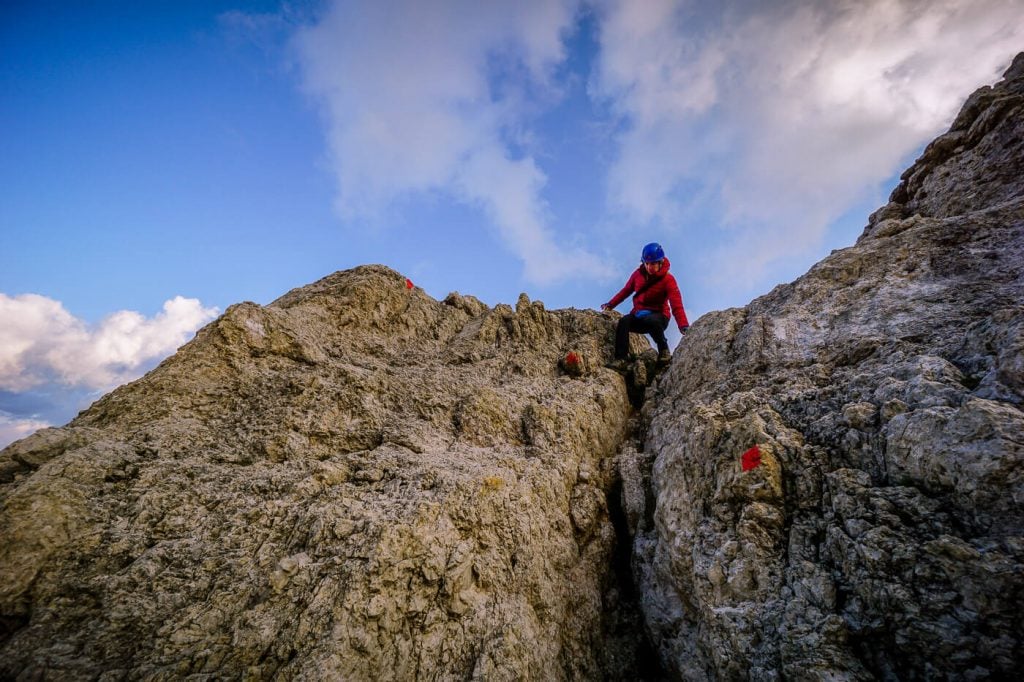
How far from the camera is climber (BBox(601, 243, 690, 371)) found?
12180 mm

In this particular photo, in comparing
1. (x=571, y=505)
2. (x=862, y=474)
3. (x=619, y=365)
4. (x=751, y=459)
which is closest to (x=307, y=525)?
(x=571, y=505)

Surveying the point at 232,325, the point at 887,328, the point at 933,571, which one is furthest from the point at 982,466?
the point at 232,325

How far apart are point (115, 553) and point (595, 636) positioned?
737cm

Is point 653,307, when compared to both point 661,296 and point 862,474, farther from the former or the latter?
point 862,474

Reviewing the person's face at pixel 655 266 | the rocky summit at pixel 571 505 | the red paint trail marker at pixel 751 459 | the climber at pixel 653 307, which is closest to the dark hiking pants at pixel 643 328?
the climber at pixel 653 307

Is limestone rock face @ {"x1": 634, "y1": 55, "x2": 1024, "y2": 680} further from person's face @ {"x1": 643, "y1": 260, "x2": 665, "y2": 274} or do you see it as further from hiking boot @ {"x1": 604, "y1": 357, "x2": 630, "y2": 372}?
person's face @ {"x1": 643, "y1": 260, "x2": 665, "y2": 274}

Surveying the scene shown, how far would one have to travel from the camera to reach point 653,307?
12.9 metres

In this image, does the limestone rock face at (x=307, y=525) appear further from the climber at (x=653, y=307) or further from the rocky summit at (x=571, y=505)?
the climber at (x=653, y=307)

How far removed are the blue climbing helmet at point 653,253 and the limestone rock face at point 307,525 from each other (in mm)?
5067

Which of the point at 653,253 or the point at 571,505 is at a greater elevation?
the point at 653,253

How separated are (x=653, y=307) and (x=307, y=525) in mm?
10886

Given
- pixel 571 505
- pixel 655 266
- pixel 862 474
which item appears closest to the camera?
pixel 862 474

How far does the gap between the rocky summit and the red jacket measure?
88.3 inches

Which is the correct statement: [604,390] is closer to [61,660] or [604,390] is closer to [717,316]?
[717,316]
